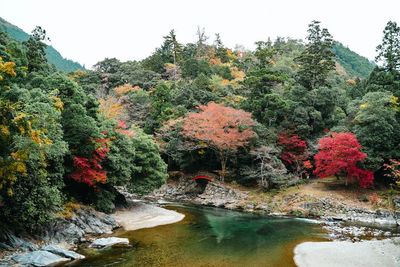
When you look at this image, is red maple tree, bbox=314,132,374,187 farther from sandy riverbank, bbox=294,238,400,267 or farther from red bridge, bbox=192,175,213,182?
sandy riverbank, bbox=294,238,400,267

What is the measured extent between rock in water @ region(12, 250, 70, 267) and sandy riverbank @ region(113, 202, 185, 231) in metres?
8.17

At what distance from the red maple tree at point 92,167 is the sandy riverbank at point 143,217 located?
3787 millimetres

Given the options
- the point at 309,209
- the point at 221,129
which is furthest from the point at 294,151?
the point at 309,209

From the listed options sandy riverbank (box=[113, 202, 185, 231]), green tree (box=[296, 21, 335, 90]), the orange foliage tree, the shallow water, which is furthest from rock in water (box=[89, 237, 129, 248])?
green tree (box=[296, 21, 335, 90])

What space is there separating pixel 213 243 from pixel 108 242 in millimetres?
6084

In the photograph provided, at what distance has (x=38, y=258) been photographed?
1694 cm

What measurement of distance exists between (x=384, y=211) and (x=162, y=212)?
64.2ft

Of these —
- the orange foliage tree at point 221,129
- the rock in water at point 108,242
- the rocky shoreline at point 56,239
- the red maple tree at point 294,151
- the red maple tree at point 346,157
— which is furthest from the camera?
the red maple tree at point 294,151

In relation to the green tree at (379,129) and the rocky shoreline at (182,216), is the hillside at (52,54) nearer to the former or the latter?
the rocky shoreline at (182,216)

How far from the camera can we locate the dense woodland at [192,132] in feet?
62.5

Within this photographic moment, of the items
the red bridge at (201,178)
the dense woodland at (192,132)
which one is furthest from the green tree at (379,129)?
the red bridge at (201,178)

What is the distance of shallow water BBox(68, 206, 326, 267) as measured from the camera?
1814 centimetres

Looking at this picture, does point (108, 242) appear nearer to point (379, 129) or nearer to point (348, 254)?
point (348, 254)

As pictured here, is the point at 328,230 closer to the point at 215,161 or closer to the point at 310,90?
the point at 215,161
